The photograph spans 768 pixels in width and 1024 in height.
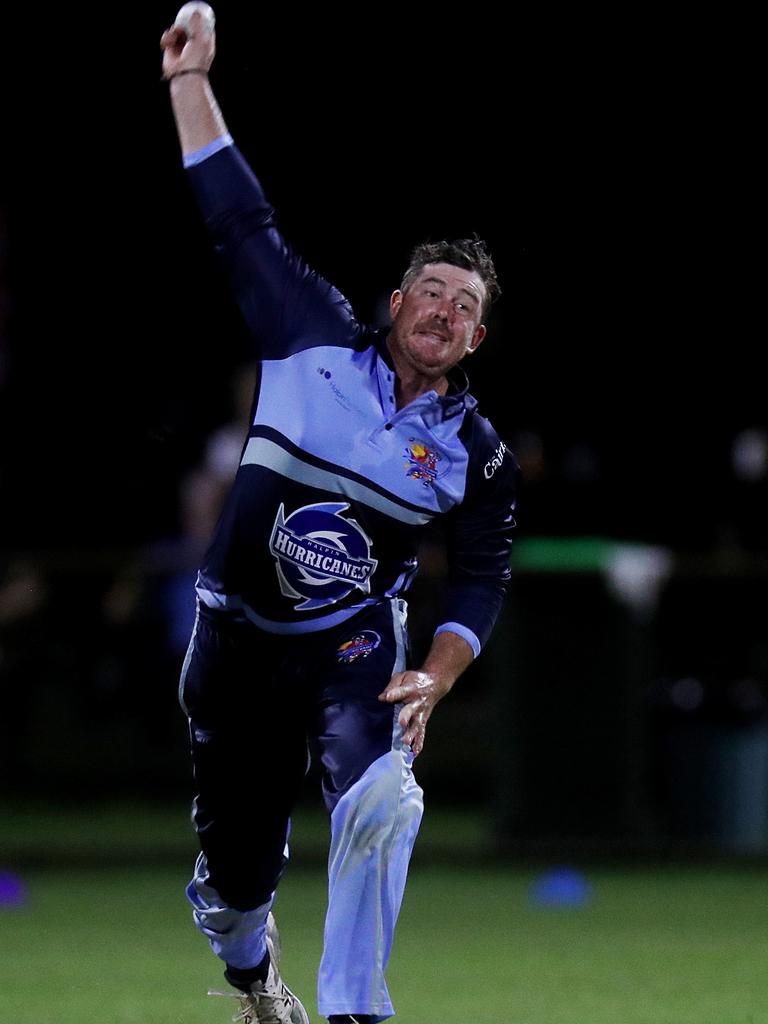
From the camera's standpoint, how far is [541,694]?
36.9ft

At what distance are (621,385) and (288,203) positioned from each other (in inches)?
195

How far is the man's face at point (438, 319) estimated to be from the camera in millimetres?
5598

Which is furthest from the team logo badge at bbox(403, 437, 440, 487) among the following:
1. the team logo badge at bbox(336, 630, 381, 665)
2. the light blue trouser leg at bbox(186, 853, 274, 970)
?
the light blue trouser leg at bbox(186, 853, 274, 970)

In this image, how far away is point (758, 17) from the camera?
1564cm

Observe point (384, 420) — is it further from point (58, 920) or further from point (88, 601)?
point (88, 601)

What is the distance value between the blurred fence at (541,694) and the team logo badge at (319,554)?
5.76m

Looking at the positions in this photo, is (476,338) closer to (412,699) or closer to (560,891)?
(412,699)

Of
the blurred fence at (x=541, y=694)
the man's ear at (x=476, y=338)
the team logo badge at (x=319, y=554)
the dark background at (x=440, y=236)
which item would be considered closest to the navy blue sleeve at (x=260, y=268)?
the man's ear at (x=476, y=338)

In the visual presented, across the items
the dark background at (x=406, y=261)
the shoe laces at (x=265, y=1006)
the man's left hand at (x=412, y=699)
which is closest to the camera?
the man's left hand at (x=412, y=699)

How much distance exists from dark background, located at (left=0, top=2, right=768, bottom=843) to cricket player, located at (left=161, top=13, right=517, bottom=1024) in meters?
5.45

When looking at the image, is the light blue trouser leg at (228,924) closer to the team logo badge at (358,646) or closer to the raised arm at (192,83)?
the team logo badge at (358,646)

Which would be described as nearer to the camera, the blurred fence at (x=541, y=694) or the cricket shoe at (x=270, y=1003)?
the cricket shoe at (x=270, y=1003)

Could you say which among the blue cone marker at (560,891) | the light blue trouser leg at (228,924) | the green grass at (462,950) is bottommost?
the blue cone marker at (560,891)

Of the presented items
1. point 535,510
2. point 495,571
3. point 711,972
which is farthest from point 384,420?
point 535,510
